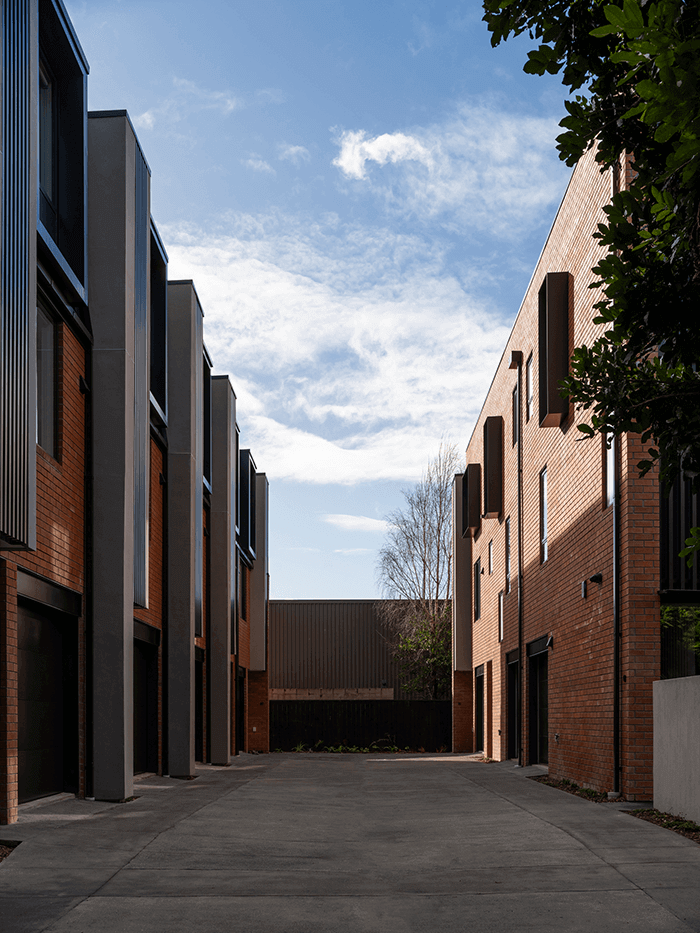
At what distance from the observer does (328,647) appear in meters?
43.6

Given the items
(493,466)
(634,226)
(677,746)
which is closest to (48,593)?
(677,746)

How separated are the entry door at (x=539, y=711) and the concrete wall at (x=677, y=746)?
9.07 metres

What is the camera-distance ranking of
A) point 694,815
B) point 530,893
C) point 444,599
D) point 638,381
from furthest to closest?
point 444,599 < point 694,815 < point 530,893 < point 638,381

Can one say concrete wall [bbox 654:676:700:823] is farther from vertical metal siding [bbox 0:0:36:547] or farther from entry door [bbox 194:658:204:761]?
entry door [bbox 194:658:204:761]

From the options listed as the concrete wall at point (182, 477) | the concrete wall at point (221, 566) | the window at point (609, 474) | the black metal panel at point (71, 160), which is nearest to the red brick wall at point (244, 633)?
the concrete wall at point (221, 566)

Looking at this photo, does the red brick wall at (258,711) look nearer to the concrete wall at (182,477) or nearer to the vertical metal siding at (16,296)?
the concrete wall at (182,477)

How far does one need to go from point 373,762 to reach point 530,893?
21564mm

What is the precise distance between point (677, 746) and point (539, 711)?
11.3 metres

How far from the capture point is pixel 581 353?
7090 millimetres

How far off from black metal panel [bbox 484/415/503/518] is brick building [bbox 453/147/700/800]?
0.11ft

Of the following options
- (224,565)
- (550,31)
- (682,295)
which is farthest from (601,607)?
(224,565)

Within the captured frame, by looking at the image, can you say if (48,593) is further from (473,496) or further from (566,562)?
(473,496)

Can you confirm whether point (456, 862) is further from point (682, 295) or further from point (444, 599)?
point (444, 599)

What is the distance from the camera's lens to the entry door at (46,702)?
11.9m
